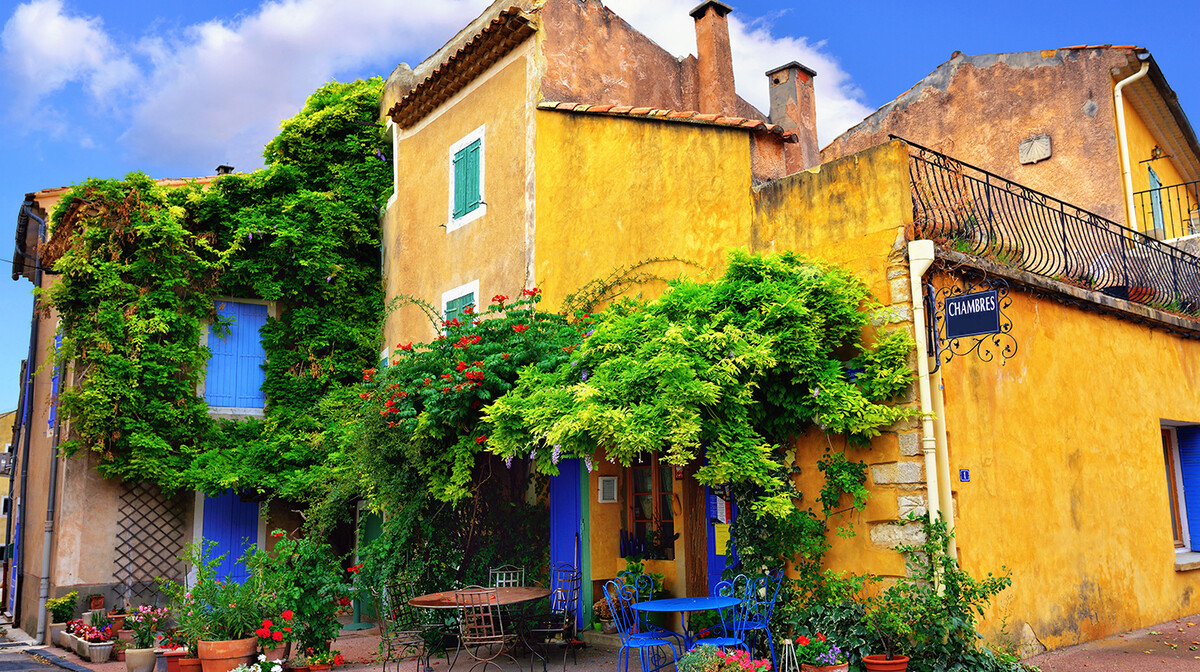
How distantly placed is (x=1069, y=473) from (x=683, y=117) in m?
4.79

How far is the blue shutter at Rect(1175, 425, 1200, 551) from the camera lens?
9.88m

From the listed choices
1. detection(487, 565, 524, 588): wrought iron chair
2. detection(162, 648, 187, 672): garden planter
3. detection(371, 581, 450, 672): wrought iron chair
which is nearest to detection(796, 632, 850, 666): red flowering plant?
detection(371, 581, 450, 672): wrought iron chair

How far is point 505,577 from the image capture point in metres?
8.73

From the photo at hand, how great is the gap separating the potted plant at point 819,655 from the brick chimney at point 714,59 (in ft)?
24.4

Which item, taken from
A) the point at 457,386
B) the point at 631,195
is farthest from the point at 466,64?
the point at 457,386

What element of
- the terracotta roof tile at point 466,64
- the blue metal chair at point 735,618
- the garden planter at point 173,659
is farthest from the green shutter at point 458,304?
the blue metal chair at point 735,618

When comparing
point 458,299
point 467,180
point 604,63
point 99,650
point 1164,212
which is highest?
point 604,63

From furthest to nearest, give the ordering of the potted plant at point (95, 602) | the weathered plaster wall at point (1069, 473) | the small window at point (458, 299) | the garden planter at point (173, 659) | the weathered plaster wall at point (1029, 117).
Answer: the weathered plaster wall at point (1029, 117)
the potted plant at point (95, 602)
the small window at point (458, 299)
the garden planter at point (173, 659)
the weathered plaster wall at point (1069, 473)

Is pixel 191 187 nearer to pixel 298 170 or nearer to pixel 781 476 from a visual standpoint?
pixel 298 170

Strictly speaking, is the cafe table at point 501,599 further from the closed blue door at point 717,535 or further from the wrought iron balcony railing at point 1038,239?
the wrought iron balcony railing at point 1038,239

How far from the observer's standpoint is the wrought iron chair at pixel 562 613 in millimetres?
7945

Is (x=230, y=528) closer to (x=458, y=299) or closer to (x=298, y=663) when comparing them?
(x=458, y=299)

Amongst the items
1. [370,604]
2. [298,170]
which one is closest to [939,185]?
[370,604]

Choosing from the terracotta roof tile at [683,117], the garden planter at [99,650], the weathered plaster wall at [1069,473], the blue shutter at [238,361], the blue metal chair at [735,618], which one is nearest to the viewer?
the blue metal chair at [735,618]
